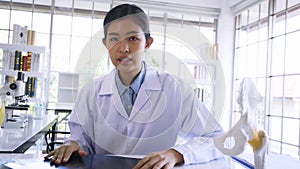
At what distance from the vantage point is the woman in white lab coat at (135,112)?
2.45 feet

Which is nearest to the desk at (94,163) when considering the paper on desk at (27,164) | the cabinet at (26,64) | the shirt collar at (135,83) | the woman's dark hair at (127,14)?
the paper on desk at (27,164)

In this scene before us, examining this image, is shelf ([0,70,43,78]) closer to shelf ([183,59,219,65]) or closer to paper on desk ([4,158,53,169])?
paper on desk ([4,158,53,169])

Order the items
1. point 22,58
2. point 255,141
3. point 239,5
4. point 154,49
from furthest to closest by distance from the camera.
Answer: point 239,5 < point 22,58 < point 154,49 < point 255,141

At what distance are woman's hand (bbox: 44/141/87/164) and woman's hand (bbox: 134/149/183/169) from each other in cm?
20

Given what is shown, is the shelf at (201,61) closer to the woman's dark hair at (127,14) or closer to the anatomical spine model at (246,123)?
the woman's dark hair at (127,14)

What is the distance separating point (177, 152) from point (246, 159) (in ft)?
0.78

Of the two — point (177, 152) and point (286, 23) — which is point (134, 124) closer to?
point (177, 152)

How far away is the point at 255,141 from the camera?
543mm

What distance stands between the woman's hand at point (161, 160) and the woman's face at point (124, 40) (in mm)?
264

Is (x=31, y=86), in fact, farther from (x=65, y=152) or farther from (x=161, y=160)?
(x=161, y=160)

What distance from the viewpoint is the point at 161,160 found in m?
0.71

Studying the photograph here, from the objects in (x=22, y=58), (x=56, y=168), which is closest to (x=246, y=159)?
(x=56, y=168)

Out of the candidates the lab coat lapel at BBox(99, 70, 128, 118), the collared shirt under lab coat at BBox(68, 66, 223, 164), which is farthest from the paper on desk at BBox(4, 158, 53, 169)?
the lab coat lapel at BBox(99, 70, 128, 118)

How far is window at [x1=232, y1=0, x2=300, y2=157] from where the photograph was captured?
3.15m
